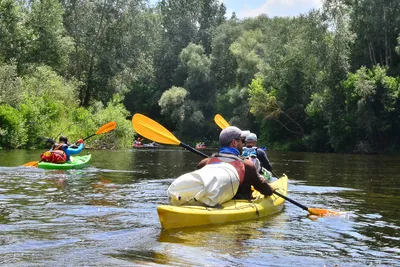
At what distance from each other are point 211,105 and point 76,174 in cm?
3795

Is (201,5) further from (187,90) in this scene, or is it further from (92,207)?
(92,207)

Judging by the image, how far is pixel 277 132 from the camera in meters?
48.3

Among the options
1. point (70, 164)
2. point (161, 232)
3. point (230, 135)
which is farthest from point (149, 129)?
point (70, 164)

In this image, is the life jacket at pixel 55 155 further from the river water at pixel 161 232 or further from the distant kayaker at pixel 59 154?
the river water at pixel 161 232

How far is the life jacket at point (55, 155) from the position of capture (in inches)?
691

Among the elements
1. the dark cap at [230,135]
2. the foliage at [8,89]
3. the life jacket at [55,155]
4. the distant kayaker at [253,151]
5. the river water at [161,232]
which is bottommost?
the river water at [161,232]

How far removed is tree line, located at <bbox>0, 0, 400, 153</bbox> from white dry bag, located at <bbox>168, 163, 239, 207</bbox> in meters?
23.3

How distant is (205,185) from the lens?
26.8 ft

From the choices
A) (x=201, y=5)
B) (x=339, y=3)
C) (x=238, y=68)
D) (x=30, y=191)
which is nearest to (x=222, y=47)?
(x=238, y=68)

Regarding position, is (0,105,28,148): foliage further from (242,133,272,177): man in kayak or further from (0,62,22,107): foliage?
(242,133,272,177): man in kayak

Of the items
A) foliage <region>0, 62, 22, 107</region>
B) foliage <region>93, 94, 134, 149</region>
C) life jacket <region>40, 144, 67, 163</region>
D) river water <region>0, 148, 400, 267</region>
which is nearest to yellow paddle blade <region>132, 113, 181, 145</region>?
river water <region>0, 148, 400, 267</region>

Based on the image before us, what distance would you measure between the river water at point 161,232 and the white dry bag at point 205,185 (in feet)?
1.35

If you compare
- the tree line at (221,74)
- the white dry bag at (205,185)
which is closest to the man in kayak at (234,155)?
the white dry bag at (205,185)

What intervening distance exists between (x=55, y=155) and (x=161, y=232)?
33.9ft
